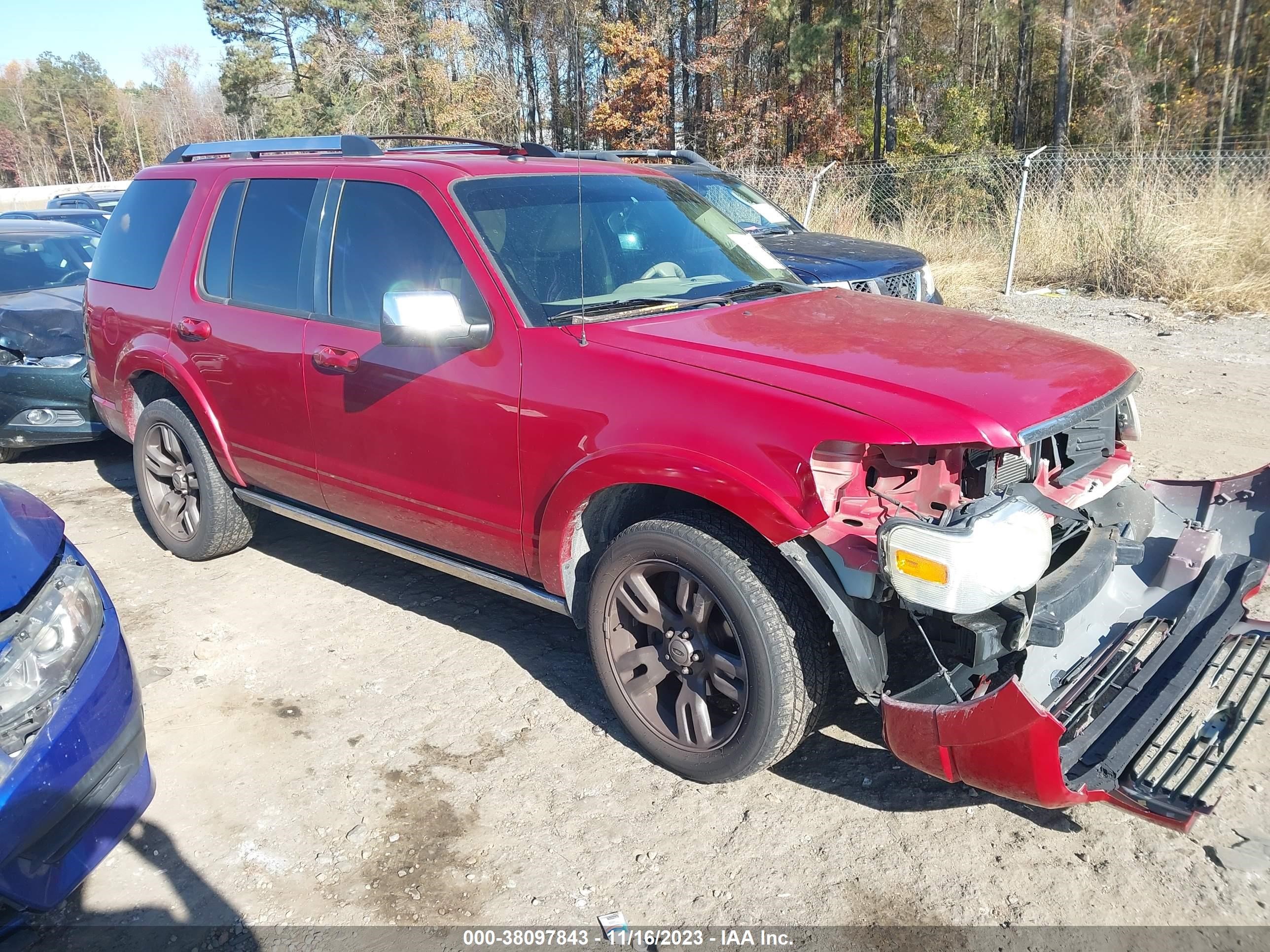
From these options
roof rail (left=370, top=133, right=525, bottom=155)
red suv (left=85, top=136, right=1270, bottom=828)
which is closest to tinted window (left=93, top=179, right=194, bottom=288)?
red suv (left=85, top=136, right=1270, bottom=828)

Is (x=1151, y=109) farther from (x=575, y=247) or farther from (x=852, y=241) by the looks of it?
(x=575, y=247)

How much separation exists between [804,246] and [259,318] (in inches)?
208

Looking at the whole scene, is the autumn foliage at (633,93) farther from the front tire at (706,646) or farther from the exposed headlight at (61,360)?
the front tire at (706,646)

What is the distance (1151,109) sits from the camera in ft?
88.8

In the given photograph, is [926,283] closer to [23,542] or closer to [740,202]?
[740,202]

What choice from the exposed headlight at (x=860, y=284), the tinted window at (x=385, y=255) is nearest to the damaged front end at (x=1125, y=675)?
the tinted window at (x=385, y=255)

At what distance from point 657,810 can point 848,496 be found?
46.8 inches

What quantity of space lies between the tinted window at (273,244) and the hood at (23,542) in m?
1.45

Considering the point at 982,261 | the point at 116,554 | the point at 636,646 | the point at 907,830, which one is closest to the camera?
the point at 907,830

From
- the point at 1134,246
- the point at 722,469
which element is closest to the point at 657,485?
the point at 722,469

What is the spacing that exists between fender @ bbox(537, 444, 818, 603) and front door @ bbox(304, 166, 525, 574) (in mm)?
193

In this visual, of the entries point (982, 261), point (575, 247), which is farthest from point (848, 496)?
point (982, 261)

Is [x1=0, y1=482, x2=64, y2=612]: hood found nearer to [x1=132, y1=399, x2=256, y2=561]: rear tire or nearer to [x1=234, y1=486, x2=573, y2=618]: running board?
[x1=234, y1=486, x2=573, y2=618]: running board

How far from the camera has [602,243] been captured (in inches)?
144
